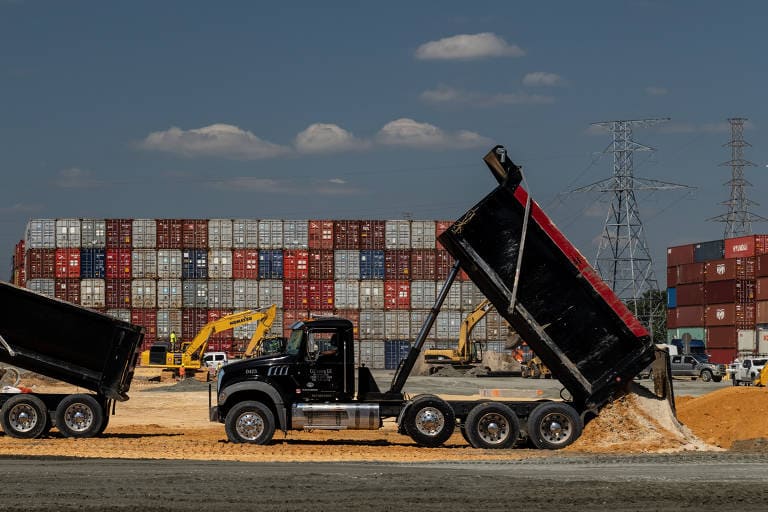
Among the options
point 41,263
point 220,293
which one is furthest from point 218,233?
point 41,263

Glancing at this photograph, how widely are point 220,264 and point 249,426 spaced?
57413 mm

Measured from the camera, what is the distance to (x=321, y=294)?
80188 mm

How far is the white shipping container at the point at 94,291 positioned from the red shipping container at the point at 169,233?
4.85 m

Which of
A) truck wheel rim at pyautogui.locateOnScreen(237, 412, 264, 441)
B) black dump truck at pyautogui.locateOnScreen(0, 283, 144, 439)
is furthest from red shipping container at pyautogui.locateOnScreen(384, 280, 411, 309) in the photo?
truck wheel rim at pyautogui.locateOnScreen(237, 412, 264, 441)

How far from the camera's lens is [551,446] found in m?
22.0

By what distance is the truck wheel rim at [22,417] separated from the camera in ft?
81.8

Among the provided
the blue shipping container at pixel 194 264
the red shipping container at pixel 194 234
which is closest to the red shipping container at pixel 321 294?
the blue shipping container at pixel 194 264

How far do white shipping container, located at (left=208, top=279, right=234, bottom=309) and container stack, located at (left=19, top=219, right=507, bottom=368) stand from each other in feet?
0.23

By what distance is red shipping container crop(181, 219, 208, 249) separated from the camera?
79188 mm

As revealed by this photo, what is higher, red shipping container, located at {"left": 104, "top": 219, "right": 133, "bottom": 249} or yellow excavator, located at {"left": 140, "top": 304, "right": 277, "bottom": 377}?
red shipping container, located at {"left": 104, "top": 219, "right": 133, "bottom": 249}

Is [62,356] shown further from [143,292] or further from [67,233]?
[67,233]

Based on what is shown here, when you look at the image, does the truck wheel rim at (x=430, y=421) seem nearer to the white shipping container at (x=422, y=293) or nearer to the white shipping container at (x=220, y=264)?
the white shipping container at (x=422, y=293)

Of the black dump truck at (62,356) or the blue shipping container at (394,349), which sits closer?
the black dump truck at (62,356)

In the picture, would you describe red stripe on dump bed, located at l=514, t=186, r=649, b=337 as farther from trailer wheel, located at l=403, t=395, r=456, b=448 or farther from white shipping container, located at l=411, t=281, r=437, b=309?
white shipping container, located at l=411, t=281, r=437, b=309
